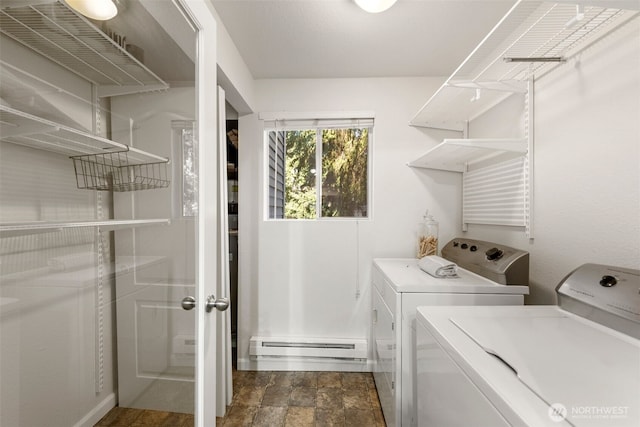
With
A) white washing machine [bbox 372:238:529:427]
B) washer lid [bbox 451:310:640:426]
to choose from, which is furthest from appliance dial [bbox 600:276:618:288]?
white washing machine [bbox 372:238:529:427]

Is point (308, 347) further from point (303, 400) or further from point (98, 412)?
point (98, 412)

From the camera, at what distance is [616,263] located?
1072 mm

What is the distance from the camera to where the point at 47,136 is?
1.89ft

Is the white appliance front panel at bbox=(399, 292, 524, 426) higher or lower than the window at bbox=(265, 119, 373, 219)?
lower

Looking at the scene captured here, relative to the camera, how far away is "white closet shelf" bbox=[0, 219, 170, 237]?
0.54m

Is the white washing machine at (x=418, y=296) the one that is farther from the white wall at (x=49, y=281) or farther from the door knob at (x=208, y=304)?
the white wall at (x=49, y=281)

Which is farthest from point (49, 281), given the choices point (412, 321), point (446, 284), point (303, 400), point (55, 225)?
point (303, 400)

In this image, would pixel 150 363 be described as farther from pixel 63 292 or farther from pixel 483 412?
pixel 483 412

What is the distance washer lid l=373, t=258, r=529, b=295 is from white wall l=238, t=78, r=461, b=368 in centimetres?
64

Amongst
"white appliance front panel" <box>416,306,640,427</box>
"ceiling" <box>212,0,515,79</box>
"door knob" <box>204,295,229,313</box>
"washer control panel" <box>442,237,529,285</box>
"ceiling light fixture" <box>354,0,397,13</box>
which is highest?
"ceiling" <box>212,0,515,79</box>

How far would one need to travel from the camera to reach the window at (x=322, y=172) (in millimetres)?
2461

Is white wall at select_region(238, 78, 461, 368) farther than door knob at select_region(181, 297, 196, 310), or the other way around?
white wall at select_region(238, 78, 461, 368)

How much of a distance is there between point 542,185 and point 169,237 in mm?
1776

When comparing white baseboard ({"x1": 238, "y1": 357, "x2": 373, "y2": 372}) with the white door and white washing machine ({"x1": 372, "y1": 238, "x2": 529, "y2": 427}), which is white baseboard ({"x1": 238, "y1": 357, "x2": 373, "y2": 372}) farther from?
the white door
